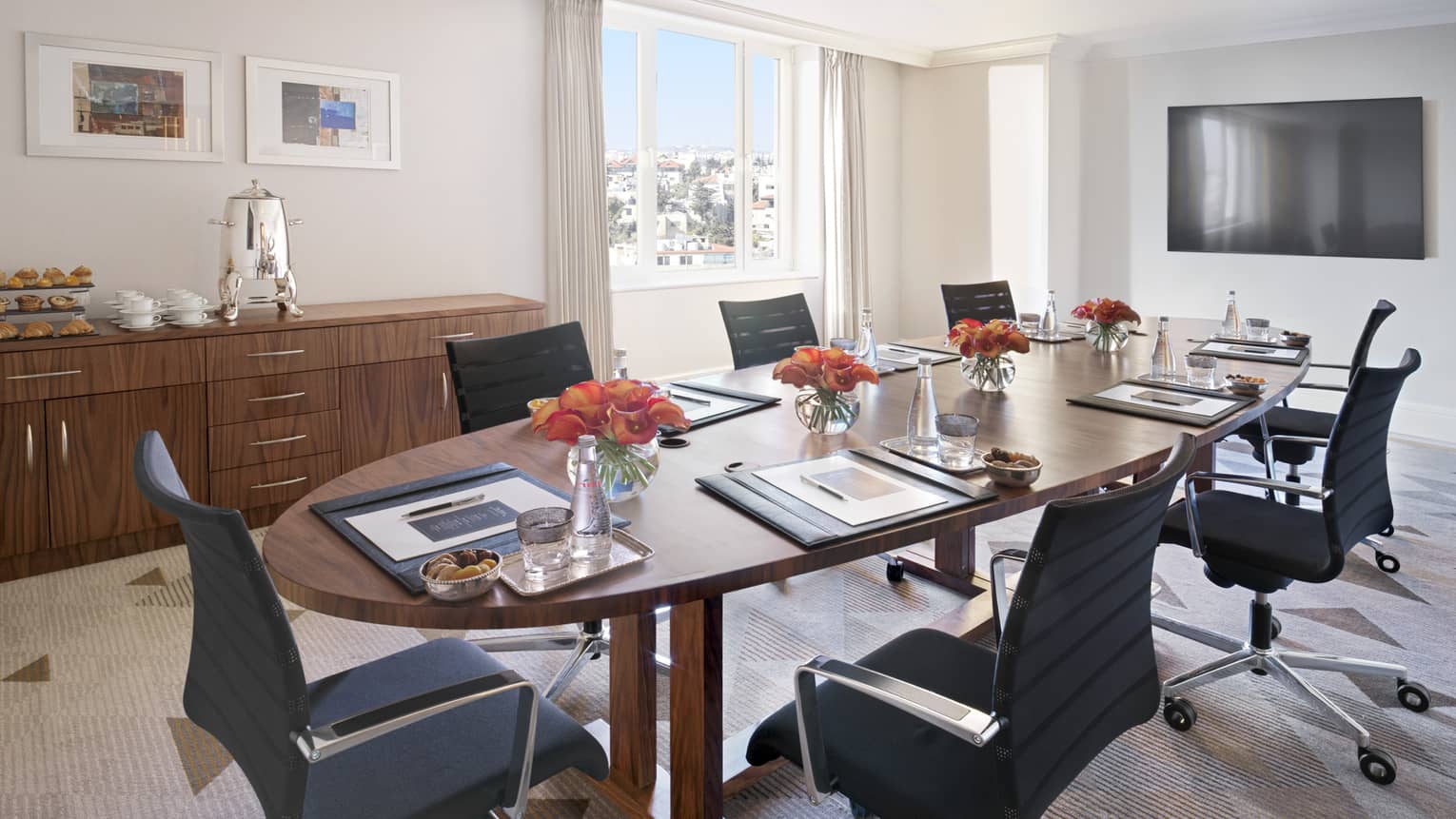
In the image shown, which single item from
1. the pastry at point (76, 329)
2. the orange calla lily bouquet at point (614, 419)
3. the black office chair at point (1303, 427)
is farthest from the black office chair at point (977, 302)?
the pastry at point (76, 329)

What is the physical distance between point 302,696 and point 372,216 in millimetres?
3631

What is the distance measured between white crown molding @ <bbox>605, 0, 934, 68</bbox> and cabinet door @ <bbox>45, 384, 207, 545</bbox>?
125 inches

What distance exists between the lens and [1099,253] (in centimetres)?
666

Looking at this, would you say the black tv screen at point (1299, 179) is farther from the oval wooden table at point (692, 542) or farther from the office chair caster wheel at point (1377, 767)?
the office chair caster wheel at point (1377, 767)

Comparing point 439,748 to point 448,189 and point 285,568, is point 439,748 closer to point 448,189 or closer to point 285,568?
point 285,568

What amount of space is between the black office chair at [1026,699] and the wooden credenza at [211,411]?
9.32ft

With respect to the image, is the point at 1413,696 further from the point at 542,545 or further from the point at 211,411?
the point at 211,411

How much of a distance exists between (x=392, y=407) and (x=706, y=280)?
2.67m

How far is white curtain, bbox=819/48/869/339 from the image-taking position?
651 centimetres

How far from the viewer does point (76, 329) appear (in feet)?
10.6

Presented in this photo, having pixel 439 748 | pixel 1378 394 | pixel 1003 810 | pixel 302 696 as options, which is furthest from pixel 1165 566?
pixel 302 696

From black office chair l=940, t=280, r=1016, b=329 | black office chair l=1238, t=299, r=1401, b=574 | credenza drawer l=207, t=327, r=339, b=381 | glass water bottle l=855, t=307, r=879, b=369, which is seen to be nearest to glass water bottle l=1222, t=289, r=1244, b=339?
black office chair l=1238, t=299, r=1401, b=574

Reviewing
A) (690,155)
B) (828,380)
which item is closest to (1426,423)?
(690,155)

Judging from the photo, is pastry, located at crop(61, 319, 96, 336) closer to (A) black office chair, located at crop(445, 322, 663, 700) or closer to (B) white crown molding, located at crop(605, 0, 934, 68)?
(A) black office chair, located at crop(445, 322, 663, 700)
